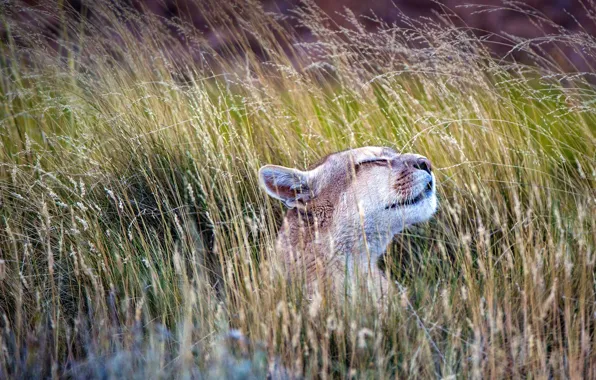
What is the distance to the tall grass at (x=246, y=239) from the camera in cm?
283

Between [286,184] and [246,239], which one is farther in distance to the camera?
[286,184]

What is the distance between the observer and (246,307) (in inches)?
125

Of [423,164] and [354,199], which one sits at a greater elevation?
[423,164]

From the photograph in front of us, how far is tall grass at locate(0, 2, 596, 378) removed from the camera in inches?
111

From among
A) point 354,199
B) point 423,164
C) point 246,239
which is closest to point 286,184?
point 354,199

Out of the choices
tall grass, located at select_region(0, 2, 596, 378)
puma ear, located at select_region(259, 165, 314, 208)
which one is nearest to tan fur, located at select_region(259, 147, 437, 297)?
puma ear, located at select_region(259, 165, 314, 208)

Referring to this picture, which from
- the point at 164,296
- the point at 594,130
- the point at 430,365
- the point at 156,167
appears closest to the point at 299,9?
the point at 156,167

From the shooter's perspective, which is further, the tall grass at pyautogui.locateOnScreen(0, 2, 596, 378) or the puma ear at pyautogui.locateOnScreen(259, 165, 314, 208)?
the puma ear at pyautogui.locateOnScreen(259, 165, 314, 208)

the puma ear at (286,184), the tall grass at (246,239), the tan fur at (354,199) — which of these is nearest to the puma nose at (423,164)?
the tan fur at (354,199)

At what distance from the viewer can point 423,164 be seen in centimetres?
420

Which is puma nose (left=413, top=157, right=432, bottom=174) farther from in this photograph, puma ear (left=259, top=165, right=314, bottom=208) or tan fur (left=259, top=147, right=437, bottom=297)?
puma ear (left=259, top=165, right=314, bottom=208)

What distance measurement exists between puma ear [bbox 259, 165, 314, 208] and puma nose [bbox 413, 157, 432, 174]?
2.05 ft

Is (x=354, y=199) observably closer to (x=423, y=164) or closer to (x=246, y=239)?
(x=423, y=164)

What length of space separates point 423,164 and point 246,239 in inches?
52.8
